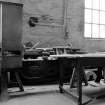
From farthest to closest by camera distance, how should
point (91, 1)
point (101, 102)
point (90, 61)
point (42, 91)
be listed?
point (91, 1)
point (42, 91)
point (101, 102)
point (90, 61)

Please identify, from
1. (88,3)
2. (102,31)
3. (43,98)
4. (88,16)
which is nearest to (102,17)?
(102,31)

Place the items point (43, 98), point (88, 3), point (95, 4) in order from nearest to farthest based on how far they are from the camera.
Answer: point (43, 98), point (88, 3), point (95, 4)

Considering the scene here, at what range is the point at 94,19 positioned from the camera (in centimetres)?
515

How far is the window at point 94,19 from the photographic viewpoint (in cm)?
501

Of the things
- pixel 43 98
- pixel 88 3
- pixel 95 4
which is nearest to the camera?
pixel 43 98

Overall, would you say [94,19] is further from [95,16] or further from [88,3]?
[88,3]

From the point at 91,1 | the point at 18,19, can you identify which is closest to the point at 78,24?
the point at 91,1

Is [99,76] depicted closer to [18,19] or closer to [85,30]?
[18,19]

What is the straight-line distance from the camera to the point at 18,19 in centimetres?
260

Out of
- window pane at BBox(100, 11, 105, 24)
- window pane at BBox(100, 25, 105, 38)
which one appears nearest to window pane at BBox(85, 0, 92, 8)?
window pane at BBox(100, 11, 105, 24)

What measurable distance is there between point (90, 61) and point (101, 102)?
2.32 ft

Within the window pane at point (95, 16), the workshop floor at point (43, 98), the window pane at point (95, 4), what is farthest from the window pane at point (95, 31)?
the workshop floor at point (43, 98)

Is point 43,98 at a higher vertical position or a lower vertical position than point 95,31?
lower

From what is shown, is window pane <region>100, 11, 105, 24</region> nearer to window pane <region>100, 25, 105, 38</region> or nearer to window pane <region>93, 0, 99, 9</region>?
window pane <region>100, 25, 105, 38</region>
